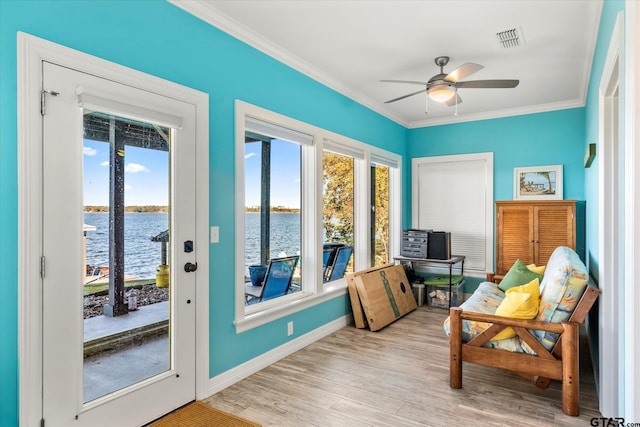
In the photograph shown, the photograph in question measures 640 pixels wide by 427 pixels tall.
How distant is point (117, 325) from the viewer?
87.3 inches

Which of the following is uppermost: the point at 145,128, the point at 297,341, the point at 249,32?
the point at 249,32

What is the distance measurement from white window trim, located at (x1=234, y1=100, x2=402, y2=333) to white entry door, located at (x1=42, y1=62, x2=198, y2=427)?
1.50ft

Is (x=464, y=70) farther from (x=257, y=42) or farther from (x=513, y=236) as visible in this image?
(x=513, y=236)

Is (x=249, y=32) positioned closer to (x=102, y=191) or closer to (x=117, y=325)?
(x=102, y=191)

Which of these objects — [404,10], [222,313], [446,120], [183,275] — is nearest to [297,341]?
[222,313]

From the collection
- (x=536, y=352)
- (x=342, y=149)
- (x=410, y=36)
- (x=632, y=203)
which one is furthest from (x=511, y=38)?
(x=536, y=352)

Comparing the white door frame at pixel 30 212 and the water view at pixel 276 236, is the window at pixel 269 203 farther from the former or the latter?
the white door frame at pixel 30 212

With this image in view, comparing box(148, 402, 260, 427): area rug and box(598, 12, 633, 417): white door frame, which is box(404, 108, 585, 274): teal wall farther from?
box(148, 402, 260, 427): area rug

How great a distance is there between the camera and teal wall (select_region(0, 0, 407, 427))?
5.74 feet

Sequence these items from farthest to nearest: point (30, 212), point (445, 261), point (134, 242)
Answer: point (445, 261), point (134, 242), point (30, 212)

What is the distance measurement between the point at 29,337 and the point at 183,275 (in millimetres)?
880

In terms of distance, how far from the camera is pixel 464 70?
300 cm

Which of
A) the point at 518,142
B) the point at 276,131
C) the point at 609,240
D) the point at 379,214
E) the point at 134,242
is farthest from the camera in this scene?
the point at 379,214

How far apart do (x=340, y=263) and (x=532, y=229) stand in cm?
240
